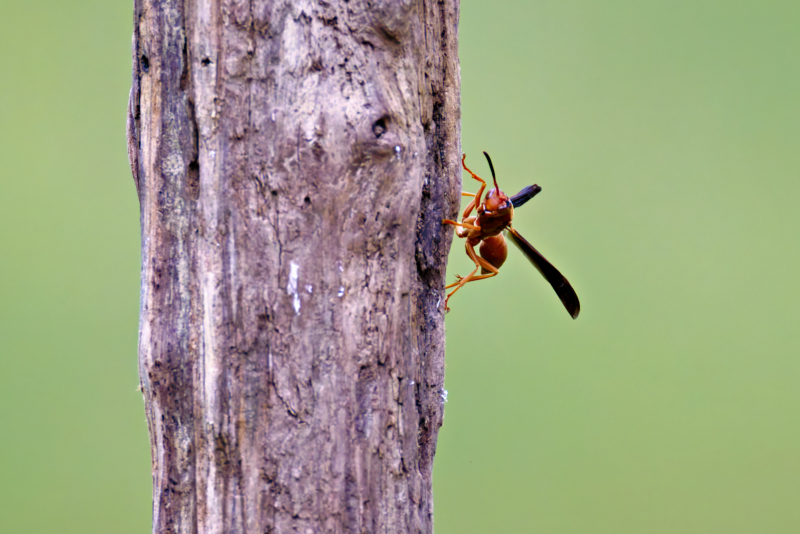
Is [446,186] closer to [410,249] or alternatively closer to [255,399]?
[410,249]

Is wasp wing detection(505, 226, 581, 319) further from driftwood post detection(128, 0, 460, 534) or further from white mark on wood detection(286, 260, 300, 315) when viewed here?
white mark on wood detection(286, 260, 300, 315)

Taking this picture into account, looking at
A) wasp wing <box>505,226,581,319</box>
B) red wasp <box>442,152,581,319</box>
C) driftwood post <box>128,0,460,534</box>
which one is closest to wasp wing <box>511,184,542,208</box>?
red wasp <box>442,152,581,319</box>

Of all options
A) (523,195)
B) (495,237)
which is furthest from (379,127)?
(523,195)

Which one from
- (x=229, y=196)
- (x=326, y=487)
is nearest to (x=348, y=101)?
(x=229, y=196)

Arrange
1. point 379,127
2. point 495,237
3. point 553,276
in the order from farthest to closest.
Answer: point 553,276 → point 495,237 → point 379,127

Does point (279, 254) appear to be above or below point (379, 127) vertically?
below

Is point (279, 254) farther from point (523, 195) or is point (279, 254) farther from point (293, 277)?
point (523, 195)
